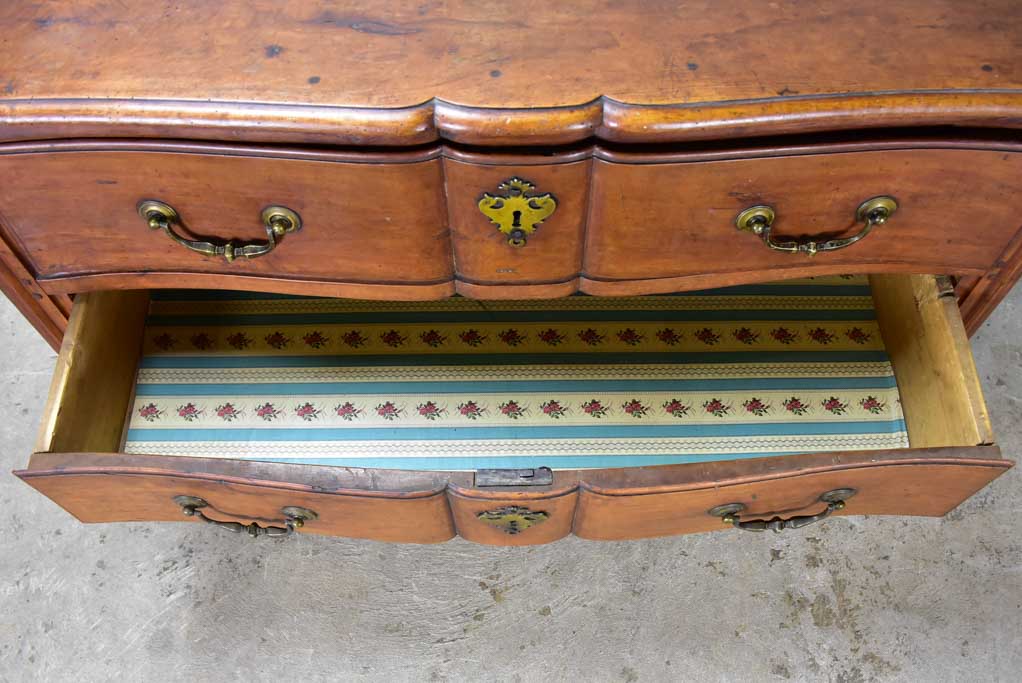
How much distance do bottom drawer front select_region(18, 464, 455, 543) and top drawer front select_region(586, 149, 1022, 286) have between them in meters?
0.28

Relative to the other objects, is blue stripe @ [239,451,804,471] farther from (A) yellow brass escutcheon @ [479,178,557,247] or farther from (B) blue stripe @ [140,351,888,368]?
(A) yellow brass escutcheon @ [479,178,557,247]

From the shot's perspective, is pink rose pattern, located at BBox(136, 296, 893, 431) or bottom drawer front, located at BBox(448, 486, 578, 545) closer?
bottom drawer front, located at BBox(448, 486, 578, 545)

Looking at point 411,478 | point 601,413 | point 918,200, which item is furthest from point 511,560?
point 918,200

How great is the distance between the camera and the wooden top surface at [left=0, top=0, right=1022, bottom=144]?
71 cm

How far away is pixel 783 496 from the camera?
2.89 feet

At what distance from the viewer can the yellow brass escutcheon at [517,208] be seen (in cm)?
76

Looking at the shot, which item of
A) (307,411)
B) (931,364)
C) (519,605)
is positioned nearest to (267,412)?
(307,411)

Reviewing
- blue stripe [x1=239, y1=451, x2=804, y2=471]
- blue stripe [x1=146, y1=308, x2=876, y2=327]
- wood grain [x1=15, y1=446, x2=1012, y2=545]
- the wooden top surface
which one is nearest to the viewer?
the wooden top surface

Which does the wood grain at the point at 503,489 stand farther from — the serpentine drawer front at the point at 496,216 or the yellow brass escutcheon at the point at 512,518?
the serpentine drawer front at the point at 496,216

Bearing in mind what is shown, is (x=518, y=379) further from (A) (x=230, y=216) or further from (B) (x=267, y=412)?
(A) (x=230, y=216)

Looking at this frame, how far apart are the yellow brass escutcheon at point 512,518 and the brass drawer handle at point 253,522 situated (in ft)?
0.55

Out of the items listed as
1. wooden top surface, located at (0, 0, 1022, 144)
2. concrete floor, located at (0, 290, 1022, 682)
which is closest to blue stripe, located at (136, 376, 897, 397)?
concrete floor, located at (0, 290, 1022, 682)

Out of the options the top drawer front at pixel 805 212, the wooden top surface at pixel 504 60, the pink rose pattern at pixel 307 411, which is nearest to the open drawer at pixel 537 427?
the pink rose pattern at pixel 307 411

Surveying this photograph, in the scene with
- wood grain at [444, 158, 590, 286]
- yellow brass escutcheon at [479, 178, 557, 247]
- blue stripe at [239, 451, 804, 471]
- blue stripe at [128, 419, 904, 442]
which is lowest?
blue stripe at [239, 451, 804, 471]
